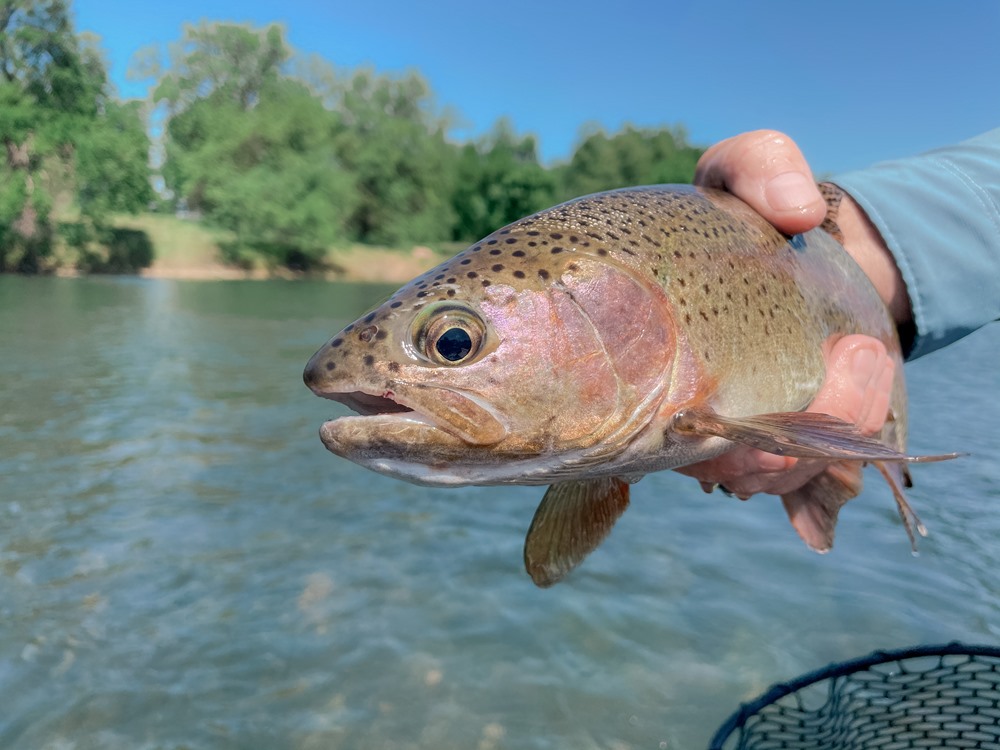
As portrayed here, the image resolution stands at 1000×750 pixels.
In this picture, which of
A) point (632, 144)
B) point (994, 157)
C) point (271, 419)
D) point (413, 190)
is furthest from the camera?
point (632, 144)

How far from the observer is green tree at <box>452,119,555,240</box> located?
68500mm

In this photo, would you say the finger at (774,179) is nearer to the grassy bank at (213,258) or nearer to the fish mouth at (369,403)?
the fish mouth at (369,403)

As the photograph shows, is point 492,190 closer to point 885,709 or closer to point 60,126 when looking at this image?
point 60,126

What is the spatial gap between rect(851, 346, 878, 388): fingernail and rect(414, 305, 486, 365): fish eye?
5.30ft

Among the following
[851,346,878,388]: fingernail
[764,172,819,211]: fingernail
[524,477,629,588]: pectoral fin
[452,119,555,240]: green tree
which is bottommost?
[524,477,629,588]: pectoral fin

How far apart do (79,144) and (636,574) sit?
46489mm

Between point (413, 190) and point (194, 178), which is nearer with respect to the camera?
point (194, 178)

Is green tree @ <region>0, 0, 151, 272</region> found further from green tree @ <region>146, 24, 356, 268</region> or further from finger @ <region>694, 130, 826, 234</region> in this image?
finger @ <region>694, 130, 826, 234</region>

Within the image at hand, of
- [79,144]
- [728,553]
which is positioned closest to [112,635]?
[728,553]

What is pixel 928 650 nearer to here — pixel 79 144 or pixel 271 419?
pixel 271 419

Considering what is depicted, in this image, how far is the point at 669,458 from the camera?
235 centimetres

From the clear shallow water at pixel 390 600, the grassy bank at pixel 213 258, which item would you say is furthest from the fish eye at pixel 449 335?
the grassy bank at pixel 213 258

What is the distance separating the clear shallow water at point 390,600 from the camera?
17.6 feet

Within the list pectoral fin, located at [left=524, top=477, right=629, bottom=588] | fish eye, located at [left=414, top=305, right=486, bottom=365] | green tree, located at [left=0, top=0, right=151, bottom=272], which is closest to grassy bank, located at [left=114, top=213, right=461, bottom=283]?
green tree, located at [left=0, top=0, right=151, bottom=272]
